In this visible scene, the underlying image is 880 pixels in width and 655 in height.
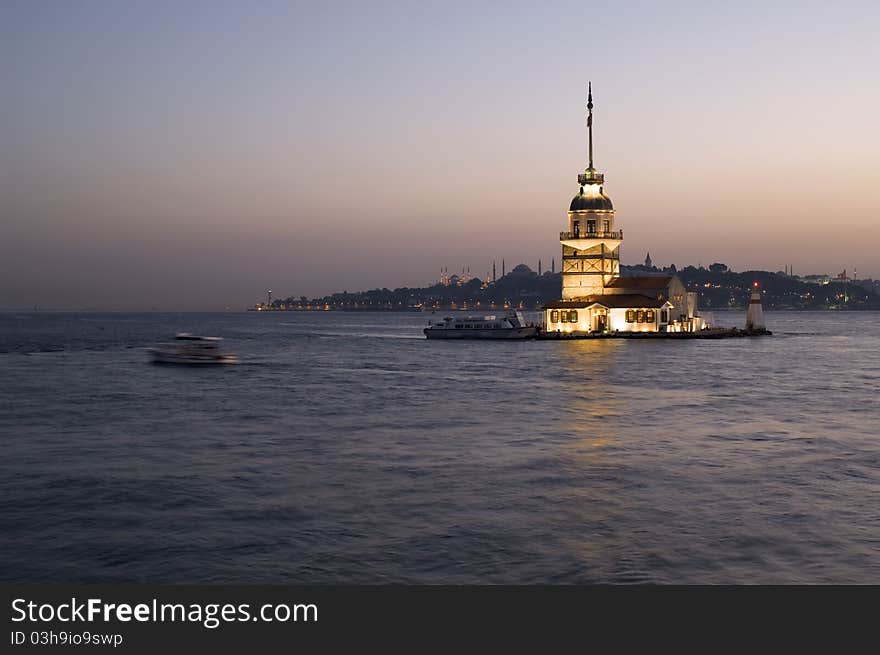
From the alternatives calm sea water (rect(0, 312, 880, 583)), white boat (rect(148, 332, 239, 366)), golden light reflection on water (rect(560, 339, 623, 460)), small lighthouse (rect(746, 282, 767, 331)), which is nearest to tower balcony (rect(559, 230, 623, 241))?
small lighthouse (rect(746, 282, 767, 331))

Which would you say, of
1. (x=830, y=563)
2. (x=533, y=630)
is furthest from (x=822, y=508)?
(x=533, y=630)

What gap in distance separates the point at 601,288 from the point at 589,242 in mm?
6262

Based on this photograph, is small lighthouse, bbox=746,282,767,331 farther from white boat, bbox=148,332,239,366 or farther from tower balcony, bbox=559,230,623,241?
white boat, bbox=148,332,239,366

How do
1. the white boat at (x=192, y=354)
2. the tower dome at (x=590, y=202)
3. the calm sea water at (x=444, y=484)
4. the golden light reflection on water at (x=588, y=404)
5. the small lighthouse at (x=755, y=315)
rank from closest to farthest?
the calm sea water at (x=444, y=484), the golden light reflection on water at (x=588, y=404), the white boat at (x=192, y=354), the tower dome at (x=590, y=202), the small lighthouse at (x=755, y=315)

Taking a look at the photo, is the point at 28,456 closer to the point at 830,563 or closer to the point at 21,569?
the point at 21,569

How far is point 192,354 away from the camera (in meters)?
79.1

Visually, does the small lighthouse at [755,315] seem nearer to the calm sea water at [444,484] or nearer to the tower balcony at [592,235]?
the tower balcony at [592,235]

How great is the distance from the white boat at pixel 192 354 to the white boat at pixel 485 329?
145 ft

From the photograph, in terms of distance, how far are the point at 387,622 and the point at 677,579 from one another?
7151 millimetres

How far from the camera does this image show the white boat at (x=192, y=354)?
258 feet

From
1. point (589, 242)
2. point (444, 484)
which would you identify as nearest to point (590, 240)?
point (589, 242)

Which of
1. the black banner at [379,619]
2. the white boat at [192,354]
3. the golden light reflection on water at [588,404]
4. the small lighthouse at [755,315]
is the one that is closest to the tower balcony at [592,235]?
the small lighthouse at [755,315]

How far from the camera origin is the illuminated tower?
115375 millimetres

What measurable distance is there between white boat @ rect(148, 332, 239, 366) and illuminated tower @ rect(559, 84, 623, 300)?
51.7 metres
